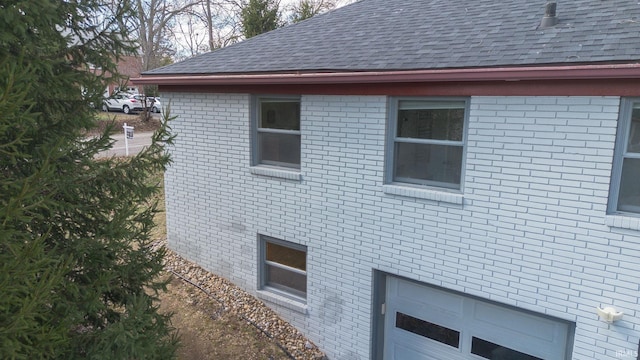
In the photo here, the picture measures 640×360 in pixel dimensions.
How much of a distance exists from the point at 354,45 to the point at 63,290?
534cm

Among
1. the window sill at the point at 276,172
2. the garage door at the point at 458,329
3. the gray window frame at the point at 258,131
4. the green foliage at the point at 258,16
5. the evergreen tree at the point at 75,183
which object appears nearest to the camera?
the evergreen tree at the point at 75,183

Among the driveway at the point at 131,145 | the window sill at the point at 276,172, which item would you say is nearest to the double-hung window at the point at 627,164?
the window sill at the point at 276,172

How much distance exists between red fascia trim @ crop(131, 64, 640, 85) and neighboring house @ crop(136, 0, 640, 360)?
21mm

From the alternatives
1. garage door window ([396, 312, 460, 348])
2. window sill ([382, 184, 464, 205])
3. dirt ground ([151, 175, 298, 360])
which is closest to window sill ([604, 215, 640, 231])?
window sill ([382, 184, 464, 205])

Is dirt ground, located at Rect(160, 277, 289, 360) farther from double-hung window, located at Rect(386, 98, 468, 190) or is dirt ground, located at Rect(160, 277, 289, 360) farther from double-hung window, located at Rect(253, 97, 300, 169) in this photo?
double-hung window, located at Rect(386, 98, 468, 190)

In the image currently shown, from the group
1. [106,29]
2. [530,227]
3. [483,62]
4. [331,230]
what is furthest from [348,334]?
[106,29]

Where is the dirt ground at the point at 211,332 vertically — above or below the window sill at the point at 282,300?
below

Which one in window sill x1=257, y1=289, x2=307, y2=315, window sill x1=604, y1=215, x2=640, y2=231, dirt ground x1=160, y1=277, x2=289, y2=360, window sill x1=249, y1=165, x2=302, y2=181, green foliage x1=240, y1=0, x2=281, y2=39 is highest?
green foliage x1=240, y1=0, x2=281, y2=39

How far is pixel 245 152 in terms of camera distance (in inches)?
318

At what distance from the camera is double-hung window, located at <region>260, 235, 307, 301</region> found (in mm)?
7926

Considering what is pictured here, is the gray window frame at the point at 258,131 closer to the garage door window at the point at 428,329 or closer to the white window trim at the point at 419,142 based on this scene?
the white window trim at the point at 419,142

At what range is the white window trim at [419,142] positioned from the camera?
19.1 ft

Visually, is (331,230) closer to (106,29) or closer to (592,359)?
(592,359)

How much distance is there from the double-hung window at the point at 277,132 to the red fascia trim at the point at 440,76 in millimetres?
590
